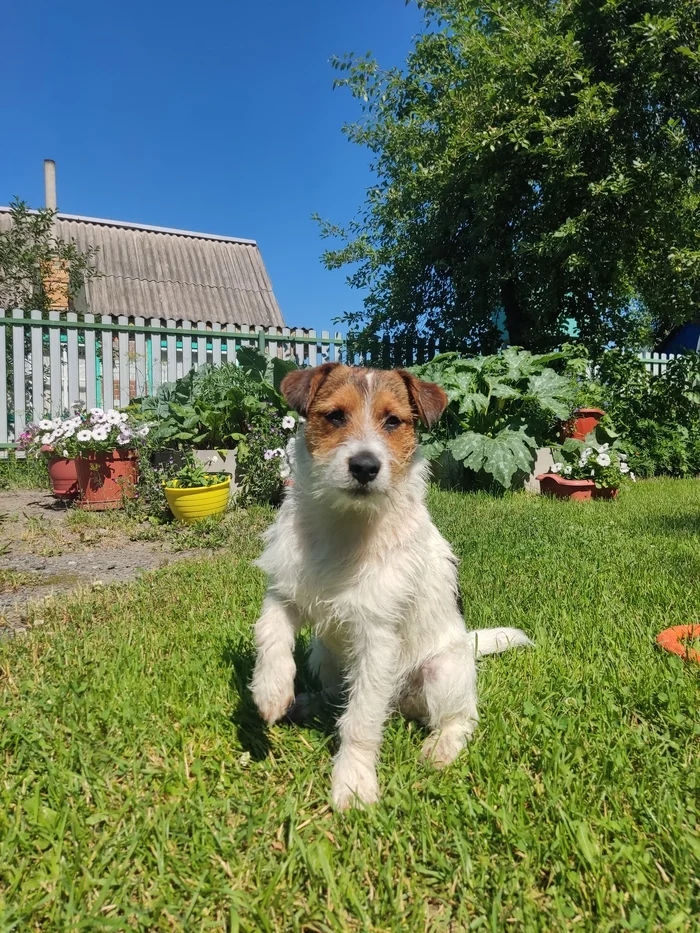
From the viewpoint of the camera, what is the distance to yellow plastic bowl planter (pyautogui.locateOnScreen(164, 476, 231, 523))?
631cm

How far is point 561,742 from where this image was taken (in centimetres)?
231

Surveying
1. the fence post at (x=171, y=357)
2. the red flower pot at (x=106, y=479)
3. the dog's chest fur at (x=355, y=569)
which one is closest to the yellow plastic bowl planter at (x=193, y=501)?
the red flower pot at (x=106, y=479)

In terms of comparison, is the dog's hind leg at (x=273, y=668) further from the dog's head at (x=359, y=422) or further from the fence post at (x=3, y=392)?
the fence post at (x=3, y=392)

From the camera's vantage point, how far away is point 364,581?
221 centimetres

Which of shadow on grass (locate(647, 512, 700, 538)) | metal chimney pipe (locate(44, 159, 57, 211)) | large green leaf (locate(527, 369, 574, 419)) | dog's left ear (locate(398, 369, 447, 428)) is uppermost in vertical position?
metal chimney pipe (locate(44, 159, 57, 211))

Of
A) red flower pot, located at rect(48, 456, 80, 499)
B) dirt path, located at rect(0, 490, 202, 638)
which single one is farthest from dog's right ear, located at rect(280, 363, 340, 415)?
red flower pot, located at rect(48, 456, 80, 499)

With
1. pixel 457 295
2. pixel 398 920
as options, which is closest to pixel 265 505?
pixel 398 920

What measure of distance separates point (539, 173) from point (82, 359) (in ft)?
29.2

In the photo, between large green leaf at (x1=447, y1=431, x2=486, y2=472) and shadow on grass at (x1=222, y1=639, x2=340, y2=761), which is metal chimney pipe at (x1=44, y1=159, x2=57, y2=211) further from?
shadow on grass at (x1=222, y1=639, x2=340, y2=761)

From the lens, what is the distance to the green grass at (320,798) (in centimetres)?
162

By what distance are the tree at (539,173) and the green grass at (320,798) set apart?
8.75 metres

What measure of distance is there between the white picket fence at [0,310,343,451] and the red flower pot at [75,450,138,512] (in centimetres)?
303

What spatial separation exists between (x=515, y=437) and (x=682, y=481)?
3935 millimetres

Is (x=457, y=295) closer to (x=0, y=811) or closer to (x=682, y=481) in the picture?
(x=682, y=481)
